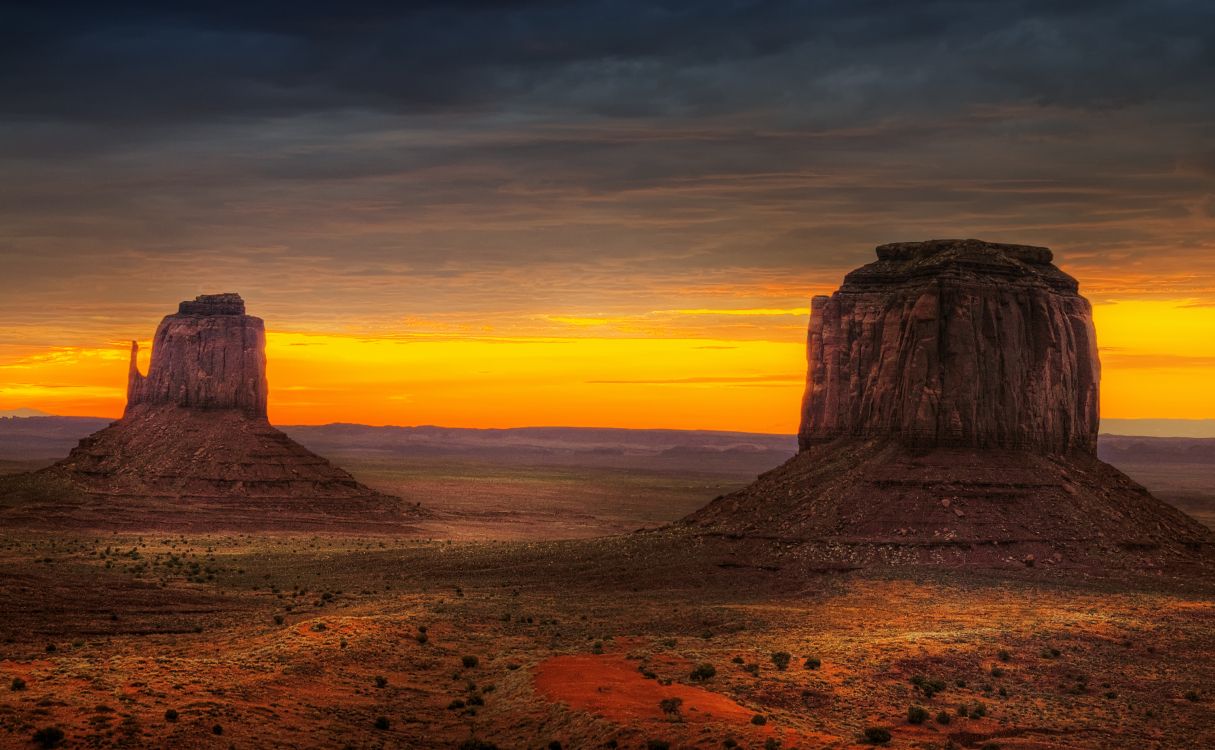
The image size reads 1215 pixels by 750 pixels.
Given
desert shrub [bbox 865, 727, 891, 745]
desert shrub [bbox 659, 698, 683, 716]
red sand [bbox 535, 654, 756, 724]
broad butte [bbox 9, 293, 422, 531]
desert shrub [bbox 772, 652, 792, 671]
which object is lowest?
desert shrub [bbox 865, 727, 891, 745]

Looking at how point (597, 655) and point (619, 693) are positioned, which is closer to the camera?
point (619, 693)

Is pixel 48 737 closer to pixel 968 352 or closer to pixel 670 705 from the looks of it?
pixel 670 705

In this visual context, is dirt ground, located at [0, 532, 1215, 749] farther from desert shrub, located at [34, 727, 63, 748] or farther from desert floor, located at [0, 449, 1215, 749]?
desert shrub, located at [34, 727, 63, 748]

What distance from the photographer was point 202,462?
124125 mm

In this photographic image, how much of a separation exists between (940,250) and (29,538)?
70.0m

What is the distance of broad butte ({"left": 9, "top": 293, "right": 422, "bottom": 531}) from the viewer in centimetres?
11469

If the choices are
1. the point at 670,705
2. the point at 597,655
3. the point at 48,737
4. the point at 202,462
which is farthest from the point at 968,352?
the point at 202,462

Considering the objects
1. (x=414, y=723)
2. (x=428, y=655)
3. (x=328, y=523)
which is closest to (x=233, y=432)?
(x=328, y=523)

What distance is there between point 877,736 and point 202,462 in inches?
3943

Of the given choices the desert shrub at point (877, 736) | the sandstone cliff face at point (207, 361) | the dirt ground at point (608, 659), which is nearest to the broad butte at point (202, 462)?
the sandstone cliff face at point (207, 361)

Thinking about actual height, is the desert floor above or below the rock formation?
below

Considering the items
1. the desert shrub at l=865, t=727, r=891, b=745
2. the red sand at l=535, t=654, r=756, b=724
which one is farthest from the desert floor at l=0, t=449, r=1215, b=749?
the desert shrub at l=865, t=727, r=891, b=745

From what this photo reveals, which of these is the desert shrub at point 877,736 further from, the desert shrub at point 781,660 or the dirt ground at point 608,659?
the desert shrub at point 781,660

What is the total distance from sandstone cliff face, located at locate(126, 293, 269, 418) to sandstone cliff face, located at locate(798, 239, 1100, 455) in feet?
244
